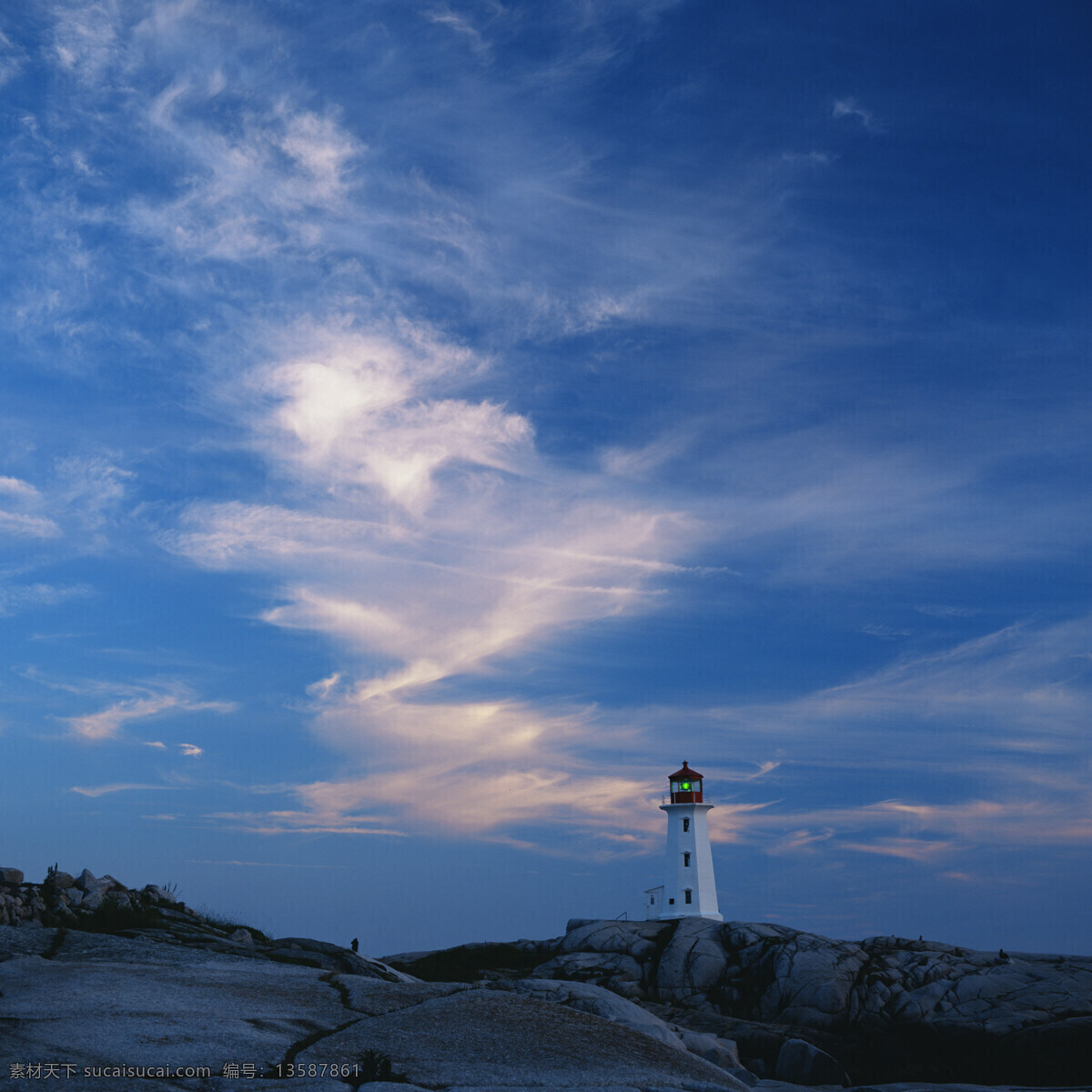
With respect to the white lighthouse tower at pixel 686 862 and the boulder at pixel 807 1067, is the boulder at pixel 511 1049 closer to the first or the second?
the boulder at pixel 807 1067

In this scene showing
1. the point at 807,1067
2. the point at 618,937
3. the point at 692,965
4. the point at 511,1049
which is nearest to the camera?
the point at 511,1049

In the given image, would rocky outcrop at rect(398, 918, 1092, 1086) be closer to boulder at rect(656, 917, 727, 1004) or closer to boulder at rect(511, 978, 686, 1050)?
boulder at rect(656, 917, 727, 1004)

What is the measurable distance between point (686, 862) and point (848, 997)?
1758 centimetres

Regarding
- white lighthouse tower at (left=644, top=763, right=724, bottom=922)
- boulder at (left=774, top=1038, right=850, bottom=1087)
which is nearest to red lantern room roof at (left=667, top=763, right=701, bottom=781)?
white lighthouse tower at (left=644, top=763, right=724, bottom=922)

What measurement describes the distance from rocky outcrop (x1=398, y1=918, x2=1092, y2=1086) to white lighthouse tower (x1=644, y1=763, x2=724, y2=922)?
5.51 m

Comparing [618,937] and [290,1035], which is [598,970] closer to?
[618,937]

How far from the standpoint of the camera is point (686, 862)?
5419cm

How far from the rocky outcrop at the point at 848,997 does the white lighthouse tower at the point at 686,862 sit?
5.51 metres

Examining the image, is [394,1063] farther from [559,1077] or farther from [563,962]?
[563,962]

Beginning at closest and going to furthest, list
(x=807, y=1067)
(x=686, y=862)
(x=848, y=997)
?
(x=807, y=1067)
(x=848, y=997)
(x=686, y=862)

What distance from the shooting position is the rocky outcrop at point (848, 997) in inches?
1196

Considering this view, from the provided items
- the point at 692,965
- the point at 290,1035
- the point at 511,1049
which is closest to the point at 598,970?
the point at 692,965

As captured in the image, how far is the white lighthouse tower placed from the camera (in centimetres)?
5294

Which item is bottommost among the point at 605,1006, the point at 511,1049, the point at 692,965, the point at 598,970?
the point at 598,970
